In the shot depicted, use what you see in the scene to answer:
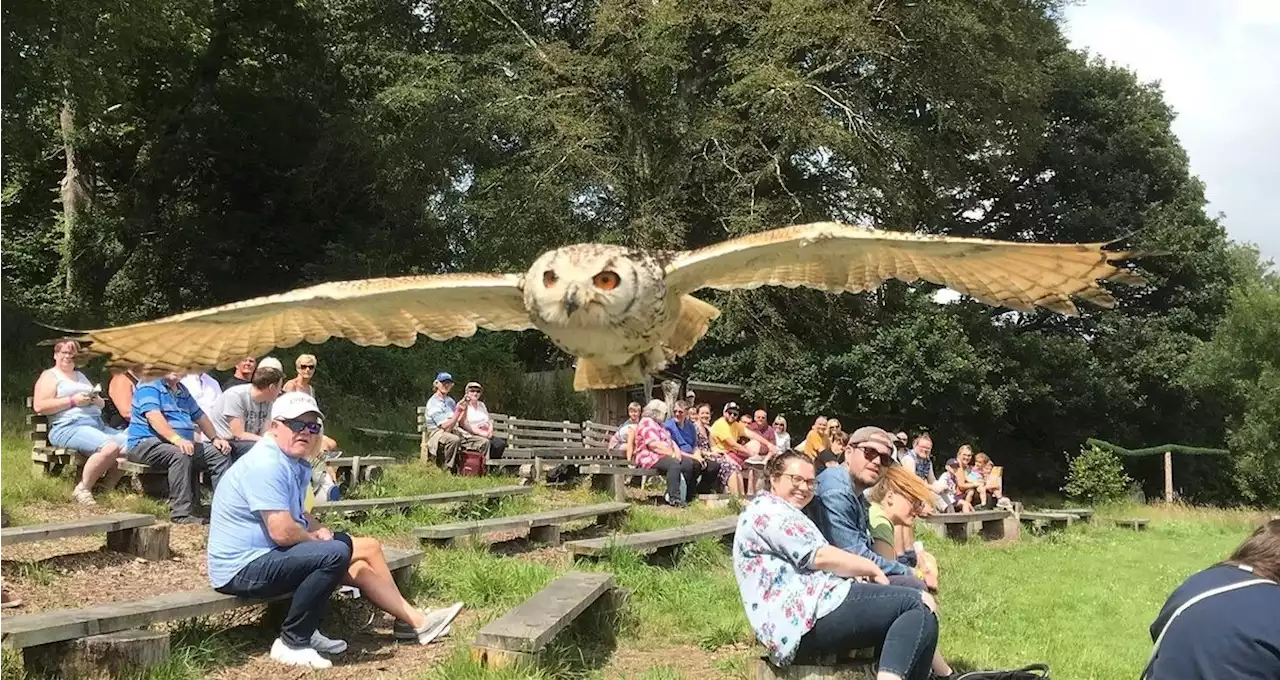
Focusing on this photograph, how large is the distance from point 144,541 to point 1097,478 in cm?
2088

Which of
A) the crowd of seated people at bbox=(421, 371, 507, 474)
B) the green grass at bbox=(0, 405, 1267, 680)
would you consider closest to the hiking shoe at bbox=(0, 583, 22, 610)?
the green grass at bbox=(0, 405, 1267, 680)

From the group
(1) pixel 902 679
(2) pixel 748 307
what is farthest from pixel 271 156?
(1) pixel 902 679

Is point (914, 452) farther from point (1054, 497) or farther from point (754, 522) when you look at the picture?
point (1054, 497)

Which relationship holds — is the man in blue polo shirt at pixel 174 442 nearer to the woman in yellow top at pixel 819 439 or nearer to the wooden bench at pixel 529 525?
the wooden bench at pixel 529 525

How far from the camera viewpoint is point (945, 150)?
66.0ft

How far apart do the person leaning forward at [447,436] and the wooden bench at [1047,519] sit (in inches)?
277

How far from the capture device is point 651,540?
680cm

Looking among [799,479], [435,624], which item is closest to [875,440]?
[799,479]

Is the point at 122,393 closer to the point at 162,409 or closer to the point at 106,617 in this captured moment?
the point at 162,409

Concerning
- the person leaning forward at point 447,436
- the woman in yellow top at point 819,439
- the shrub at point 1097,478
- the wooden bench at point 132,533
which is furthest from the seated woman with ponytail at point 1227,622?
the shrub at point 1097,478

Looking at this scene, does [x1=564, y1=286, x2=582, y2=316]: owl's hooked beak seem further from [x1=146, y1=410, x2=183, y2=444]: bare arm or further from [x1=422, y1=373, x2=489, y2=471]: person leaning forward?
[x1=422, y1=373, x2=489, y2=471]: person leaning forward

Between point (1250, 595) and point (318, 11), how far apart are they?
845 inches

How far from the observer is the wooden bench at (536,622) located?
3.90m

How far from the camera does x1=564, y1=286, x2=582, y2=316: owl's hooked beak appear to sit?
4.43 meters
